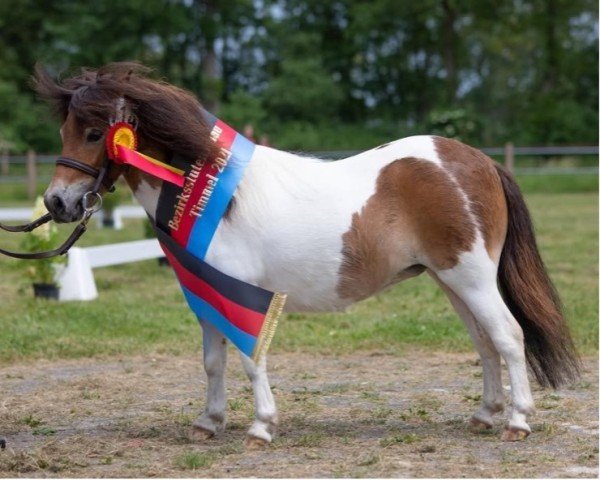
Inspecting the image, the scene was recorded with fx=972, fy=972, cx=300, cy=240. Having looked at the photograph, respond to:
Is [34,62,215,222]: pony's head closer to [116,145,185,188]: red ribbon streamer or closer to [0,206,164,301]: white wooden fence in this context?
[116,145,185,188]: red ribbon streamer

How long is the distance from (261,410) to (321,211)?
1078 millimetres

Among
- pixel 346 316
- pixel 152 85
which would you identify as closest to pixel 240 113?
pixel 346 316

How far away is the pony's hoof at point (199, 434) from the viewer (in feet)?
17.1

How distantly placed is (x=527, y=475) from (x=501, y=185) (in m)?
1.64

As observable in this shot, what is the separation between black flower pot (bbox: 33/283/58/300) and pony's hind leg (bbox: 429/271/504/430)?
557 centimetres

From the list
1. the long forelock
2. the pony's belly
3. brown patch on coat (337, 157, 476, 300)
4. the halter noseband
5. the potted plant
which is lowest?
the potted plant

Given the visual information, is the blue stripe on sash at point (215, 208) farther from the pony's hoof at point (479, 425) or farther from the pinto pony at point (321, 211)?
the pony's hoof at point (479, 425)

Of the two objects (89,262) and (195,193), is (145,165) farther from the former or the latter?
(89,262)

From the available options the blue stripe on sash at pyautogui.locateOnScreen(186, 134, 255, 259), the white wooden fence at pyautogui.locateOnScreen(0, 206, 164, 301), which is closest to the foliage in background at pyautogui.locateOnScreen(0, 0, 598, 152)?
the white wooden fence at pyautogui.locateOnScreen(0, 206, 164, 301)

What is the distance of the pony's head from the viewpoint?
4.98 metres

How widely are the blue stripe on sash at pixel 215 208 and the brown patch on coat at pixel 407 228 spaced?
65 cm

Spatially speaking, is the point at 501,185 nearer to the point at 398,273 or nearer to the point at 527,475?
the point at 398,273

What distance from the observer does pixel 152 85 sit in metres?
5.12

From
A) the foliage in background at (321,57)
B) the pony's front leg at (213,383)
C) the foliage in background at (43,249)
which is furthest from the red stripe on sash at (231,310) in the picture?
the foliage in background at (321,57)
